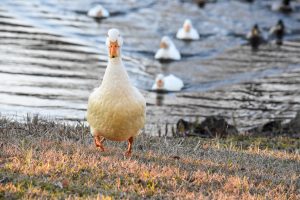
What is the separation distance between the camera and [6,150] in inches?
321

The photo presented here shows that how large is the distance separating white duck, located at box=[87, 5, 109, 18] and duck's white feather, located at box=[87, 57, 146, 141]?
17518 millimetres

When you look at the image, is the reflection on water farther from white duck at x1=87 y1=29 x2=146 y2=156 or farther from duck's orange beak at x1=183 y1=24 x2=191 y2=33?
white duck at x1=87 y1=29 x2=146 y2=156

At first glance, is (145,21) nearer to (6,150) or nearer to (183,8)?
(183,8)

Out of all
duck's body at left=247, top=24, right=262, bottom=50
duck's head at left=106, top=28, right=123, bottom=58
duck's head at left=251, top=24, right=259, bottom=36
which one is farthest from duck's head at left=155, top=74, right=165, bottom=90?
duck's head at left=106, top=28, right=123, bottom=58

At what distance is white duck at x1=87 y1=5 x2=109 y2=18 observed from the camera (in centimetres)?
2569

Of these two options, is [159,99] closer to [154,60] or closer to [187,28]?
[154,60]

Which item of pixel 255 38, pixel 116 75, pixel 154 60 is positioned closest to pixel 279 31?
pixel 255 38

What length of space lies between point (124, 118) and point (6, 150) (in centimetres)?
133

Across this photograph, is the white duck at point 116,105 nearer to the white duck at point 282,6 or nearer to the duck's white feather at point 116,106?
the duck's white feather at point 116,106

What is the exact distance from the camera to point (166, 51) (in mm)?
22000

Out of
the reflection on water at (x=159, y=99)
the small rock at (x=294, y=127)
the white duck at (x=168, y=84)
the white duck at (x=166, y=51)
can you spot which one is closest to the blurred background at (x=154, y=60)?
the reflection on water at (x=159, y=99)

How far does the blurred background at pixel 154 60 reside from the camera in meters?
16.8

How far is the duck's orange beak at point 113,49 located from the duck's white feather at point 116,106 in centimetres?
6

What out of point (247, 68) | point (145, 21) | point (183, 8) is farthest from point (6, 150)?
point (183, 8)
